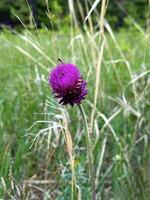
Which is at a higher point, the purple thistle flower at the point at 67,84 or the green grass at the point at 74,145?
the green grass at the point at 74,145

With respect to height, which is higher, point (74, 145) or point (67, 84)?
point (74, 145)

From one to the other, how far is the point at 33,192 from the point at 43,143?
9.1 inches

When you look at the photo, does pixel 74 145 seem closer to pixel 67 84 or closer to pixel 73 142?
pixel 73 142

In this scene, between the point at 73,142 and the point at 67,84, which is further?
the point at 73,142

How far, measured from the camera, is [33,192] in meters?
1.60

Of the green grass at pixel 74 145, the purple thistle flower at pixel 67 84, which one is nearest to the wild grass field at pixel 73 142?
the green grass at pixel 74 145

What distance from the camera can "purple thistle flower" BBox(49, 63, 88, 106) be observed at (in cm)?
97

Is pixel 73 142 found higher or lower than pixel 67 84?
higher

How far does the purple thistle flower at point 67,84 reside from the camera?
0.97 meters

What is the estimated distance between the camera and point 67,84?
972 mm

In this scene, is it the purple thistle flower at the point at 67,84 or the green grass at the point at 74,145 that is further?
the green grass at the point at 74,145

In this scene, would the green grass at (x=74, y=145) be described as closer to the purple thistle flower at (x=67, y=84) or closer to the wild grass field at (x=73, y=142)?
the wild grass field at (x=73, y=142)

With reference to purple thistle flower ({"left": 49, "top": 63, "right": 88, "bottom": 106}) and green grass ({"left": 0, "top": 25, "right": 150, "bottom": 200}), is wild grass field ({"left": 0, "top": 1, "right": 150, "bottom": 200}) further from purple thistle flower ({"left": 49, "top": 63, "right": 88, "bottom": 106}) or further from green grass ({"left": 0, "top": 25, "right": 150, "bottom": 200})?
purple thistle flower ({"left": 49, "top": 63, "right": 88, "bottom": 106})

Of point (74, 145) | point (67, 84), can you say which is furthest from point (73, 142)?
point (67, 84)
